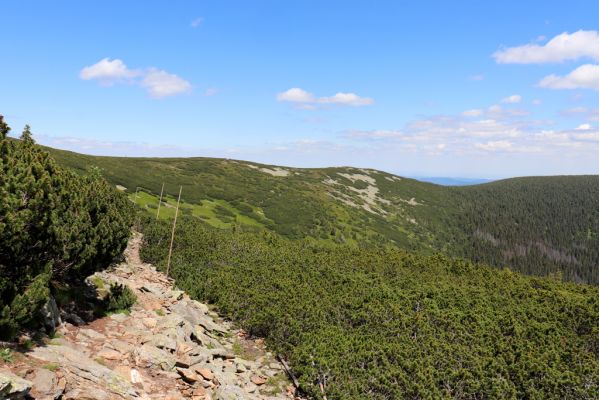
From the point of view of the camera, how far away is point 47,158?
59.6 feet

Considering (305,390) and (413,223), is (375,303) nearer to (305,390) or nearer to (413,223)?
(305,390)

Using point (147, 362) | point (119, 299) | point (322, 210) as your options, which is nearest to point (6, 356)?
point (147, 362)

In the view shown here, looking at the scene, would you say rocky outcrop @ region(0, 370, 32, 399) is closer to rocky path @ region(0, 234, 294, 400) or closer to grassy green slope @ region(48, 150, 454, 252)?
rocky path @ region(0, 234, 294, 400)

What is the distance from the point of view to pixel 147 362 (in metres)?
16.3

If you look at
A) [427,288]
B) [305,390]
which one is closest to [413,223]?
[427,288]

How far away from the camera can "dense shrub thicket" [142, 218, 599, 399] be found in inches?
1118

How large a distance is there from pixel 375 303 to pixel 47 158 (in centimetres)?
3293

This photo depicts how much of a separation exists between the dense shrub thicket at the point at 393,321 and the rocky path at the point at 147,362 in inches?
143

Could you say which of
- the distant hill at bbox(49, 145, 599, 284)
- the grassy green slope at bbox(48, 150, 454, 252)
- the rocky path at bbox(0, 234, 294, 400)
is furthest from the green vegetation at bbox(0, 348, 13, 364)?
the grassy green slope at bbox(48, 150, 454, 252)

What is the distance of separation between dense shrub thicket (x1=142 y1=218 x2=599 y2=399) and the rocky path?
3.62 metres

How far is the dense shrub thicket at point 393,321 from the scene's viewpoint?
28.4m

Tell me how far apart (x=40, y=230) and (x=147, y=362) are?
7.17 meters

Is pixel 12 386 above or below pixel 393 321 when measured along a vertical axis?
above

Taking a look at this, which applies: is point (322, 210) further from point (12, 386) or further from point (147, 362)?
point (12, 386)
